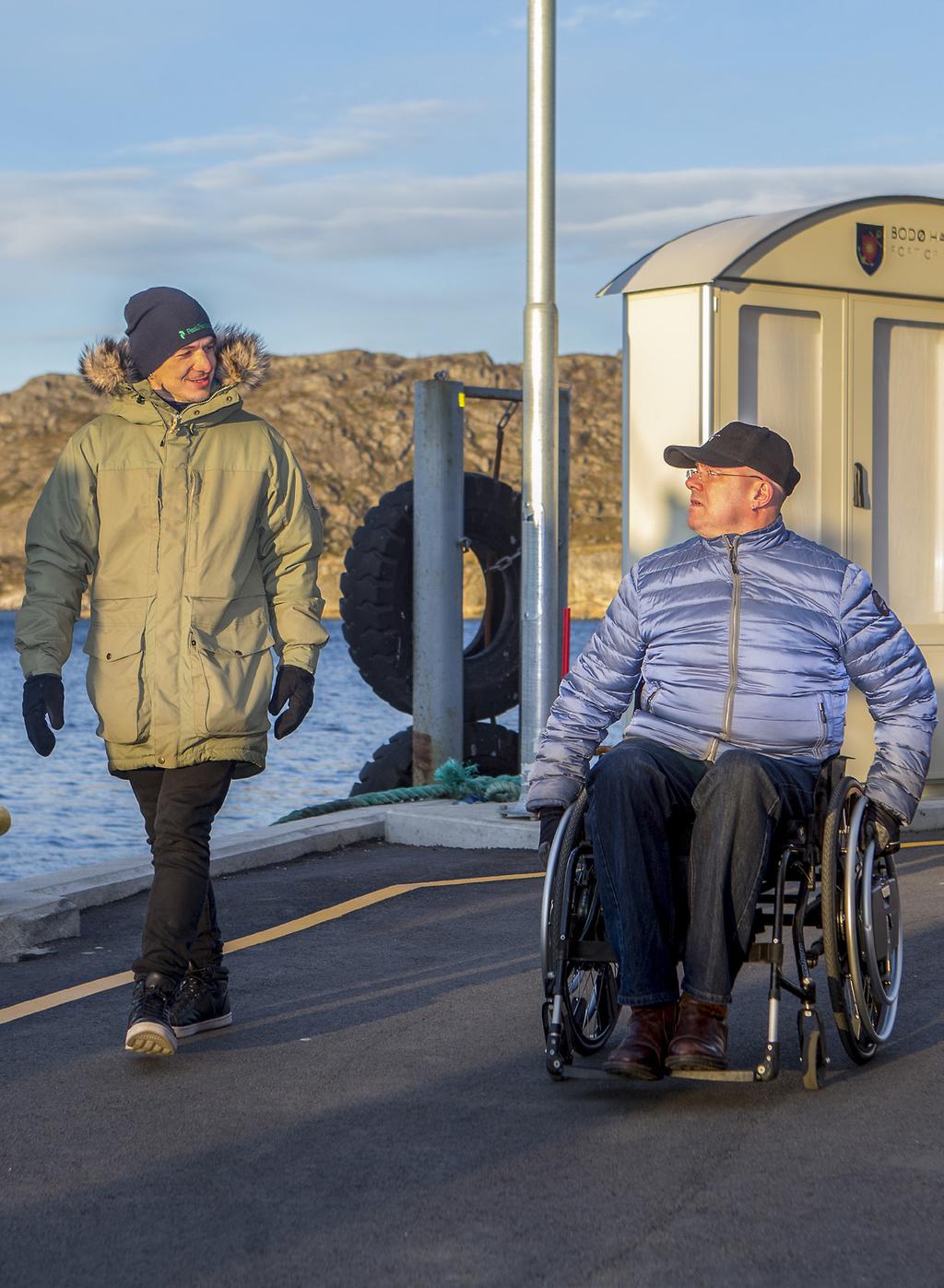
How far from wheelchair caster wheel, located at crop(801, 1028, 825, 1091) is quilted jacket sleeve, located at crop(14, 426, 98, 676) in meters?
2.10

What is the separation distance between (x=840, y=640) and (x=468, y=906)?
107 inches

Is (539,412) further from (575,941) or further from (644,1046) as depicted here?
(644,1046)

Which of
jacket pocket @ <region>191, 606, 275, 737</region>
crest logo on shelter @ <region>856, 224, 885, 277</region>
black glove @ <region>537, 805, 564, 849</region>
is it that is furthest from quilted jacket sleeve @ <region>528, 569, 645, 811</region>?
crest logo on shelter @ <region>856, 224, 885, 277</region>

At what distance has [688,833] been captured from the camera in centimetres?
481

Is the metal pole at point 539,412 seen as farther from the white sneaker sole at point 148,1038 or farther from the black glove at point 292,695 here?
the white sneaker sole at point 148,1038

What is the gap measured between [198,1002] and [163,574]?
1138mm

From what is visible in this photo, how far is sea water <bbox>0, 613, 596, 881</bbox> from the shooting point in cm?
2055

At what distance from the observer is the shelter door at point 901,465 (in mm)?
9484

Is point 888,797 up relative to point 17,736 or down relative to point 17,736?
up

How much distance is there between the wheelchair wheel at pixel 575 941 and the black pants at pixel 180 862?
0.98 metres

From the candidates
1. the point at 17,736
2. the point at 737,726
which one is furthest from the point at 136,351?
the point at 17,736

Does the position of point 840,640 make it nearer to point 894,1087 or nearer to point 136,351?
point 894,1087

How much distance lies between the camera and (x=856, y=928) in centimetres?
468

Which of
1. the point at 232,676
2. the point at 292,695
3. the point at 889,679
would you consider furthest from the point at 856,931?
the point at 232,676
